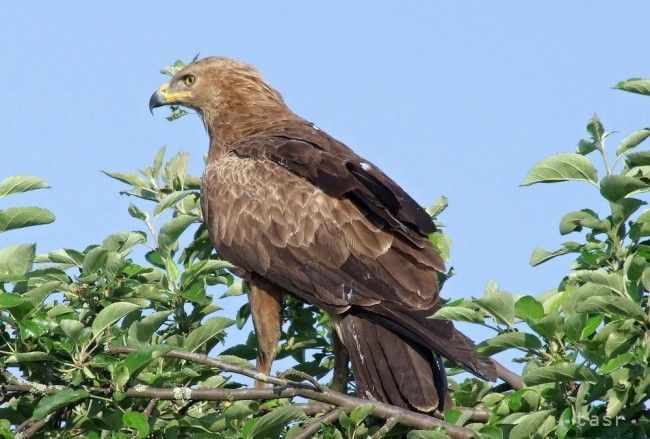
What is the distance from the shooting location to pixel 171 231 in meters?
5.68

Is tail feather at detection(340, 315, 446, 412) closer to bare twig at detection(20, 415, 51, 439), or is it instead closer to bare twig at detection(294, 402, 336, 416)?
bare twig at detection(294, 402, 336, 416)

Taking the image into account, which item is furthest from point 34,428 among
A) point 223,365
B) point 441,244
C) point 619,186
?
point 441,244

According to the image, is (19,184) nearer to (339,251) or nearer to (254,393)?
(254,393)

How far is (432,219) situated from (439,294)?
0.46 meters

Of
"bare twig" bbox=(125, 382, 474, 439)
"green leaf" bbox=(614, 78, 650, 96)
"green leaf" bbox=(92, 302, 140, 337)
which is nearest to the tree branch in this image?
"bare twig" bbox=(125, 382, 474, 439)

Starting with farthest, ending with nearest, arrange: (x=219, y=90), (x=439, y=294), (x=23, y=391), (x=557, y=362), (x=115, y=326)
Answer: (x=219, y=90) < (x=439, y=294) < (x=115, y=326) < (x=23, y=391) < (x=557, y=362)

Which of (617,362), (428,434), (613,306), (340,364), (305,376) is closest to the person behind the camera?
(617,362)

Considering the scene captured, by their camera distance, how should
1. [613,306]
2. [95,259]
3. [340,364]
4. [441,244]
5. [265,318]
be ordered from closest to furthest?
[613,306], [95,259], [441,244], [340,364], [265,318]

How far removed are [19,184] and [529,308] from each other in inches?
84.3

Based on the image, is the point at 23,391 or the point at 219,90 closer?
the point at 23,391

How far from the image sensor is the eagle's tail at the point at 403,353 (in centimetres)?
569

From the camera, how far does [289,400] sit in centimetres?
524

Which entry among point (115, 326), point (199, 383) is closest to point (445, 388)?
point (199, 383)

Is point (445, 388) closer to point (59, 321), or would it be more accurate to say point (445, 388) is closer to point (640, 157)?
point (640, 157)
